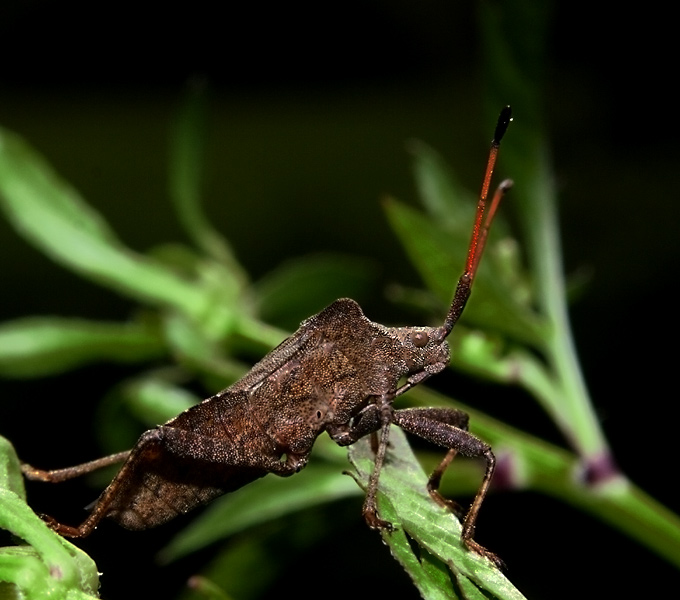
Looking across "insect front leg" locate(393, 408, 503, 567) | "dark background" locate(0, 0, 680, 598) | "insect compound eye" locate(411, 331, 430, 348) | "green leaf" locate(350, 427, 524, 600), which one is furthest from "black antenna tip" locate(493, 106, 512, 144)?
"dark background" locate(0, 0, 680, 598)

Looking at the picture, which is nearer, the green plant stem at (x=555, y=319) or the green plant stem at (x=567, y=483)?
the green plant stem at (x=567, y=483)

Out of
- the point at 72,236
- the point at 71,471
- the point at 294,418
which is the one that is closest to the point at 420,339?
the point at 294,418

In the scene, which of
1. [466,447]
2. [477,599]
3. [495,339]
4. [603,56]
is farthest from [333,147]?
[477,599]

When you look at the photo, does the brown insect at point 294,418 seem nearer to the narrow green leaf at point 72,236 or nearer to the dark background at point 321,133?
the narrow green leaf at point 72,236

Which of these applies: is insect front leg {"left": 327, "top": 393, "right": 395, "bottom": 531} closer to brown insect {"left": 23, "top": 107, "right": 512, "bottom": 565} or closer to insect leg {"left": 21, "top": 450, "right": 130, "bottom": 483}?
brown insect {"left": 23, "top": 107, "right": 512, "bottom": 565}

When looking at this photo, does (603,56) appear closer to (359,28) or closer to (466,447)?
(359,28)

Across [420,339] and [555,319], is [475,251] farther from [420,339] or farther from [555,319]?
[555,319]

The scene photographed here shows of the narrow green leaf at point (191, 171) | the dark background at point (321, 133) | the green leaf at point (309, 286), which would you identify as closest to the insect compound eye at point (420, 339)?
the green leaf at point (309, 286)
